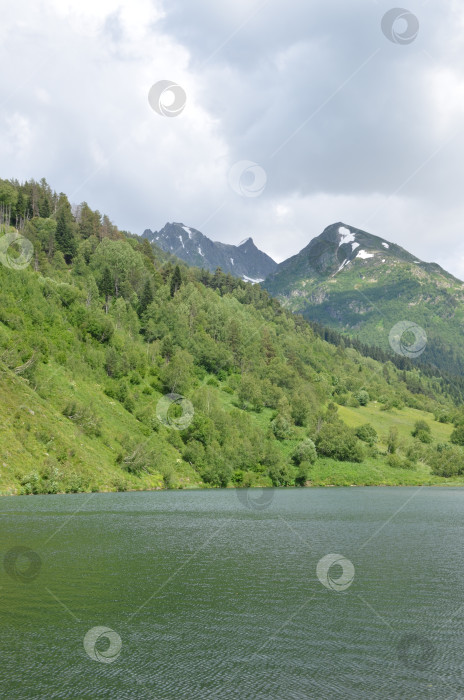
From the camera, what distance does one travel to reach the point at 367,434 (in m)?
193

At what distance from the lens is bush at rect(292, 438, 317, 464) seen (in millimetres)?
163625

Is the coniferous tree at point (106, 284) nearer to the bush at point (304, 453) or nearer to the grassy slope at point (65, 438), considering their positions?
the grassy slope at point (65, 438)

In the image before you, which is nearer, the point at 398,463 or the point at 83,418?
the point at 83,418

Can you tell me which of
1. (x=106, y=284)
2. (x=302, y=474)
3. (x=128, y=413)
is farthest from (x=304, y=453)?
(x=106, y=284)

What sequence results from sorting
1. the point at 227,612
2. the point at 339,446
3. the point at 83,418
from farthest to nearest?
the point at 339,446, the point at 83,418, the point at 227,612

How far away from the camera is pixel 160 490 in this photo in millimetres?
123500

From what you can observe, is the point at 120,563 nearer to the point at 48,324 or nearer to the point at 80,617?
the point at 80,617

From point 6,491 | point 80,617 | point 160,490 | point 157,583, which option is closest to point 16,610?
point 80,617

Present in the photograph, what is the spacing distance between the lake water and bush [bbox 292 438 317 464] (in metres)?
105

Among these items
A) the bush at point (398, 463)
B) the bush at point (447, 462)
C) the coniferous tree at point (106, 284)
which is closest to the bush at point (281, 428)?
the bush at point (398, 463)

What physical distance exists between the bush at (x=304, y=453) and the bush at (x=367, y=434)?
112ft

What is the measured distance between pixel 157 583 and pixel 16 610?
965 centimetres

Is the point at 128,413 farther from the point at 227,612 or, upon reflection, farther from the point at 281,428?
the point at 227,612

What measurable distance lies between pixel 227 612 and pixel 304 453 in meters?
138
